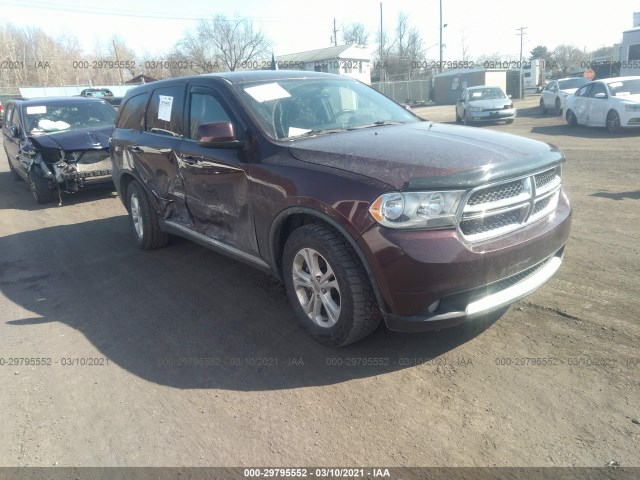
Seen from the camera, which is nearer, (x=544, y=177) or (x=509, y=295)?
(x=509, y=295)

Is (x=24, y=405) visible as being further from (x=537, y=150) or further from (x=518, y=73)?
(x=518, y=73)

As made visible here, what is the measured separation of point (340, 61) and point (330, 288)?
175 feet

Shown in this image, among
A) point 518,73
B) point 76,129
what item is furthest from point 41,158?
point 518,73

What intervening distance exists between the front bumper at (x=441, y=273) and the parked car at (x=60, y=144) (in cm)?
730

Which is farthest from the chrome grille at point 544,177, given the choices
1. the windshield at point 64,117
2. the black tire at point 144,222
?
the windshield at point 64,117

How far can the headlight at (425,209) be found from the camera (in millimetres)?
2764

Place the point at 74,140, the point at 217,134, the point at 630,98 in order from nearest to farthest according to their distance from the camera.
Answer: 1. the point at 217,134
2. the point at 74,140
3. the point at 630,98

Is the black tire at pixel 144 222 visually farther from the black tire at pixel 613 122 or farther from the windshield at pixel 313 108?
the black tire at pixel 613 122

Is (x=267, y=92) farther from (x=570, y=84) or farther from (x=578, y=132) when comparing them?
(x=570, y=84)

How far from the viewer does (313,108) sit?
406cm

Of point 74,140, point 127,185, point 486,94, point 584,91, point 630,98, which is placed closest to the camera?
point 127,185

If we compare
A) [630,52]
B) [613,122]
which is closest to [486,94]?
[613,122]

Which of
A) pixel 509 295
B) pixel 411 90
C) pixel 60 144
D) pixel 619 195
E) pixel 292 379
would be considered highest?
pixel 411 90

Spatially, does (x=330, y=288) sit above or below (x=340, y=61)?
below
